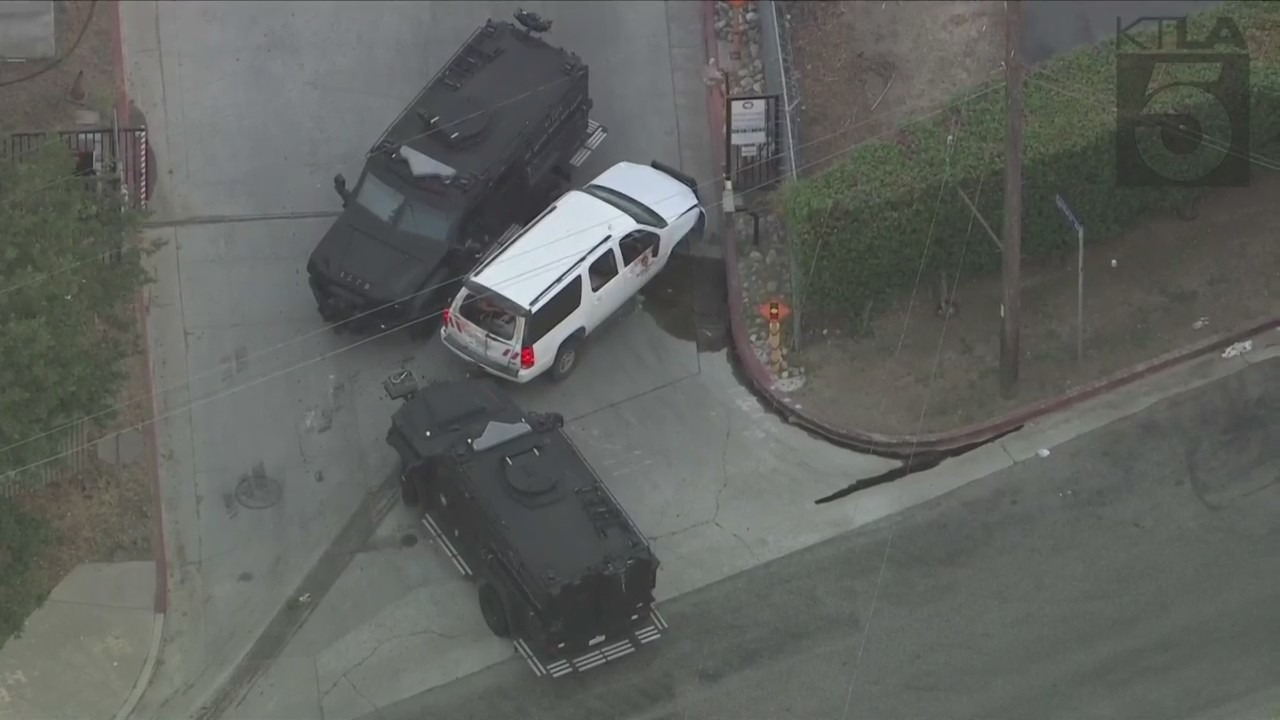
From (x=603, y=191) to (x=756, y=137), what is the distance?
2.18 meters

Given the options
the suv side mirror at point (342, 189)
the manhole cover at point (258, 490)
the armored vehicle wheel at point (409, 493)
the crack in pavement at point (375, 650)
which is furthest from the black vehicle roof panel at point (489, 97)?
the crack in pavement at point (375, 650)

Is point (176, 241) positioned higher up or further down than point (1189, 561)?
higher up

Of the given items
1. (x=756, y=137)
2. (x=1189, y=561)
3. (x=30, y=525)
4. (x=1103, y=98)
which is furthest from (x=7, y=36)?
(x=1189, y=561)

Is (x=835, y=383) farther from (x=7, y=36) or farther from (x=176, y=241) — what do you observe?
(x=7, y=36)

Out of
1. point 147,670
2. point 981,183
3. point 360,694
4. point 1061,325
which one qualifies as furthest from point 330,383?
point 1061,325

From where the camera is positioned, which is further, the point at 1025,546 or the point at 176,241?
the point at 176,241

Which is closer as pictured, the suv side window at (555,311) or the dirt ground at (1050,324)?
the suv side window at (555,311)

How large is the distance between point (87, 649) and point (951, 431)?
33.3ft

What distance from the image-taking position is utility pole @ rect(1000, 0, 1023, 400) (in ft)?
66.8

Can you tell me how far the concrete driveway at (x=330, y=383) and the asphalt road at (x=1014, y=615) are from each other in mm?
762

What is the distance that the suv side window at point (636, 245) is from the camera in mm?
23609

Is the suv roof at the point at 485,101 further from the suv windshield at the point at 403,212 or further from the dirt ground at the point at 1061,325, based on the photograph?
the dirt ground at the point at 1061,325

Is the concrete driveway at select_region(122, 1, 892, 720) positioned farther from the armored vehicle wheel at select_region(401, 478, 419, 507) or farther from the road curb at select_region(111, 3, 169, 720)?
the armored vehicle wheel at select_region(401, 478, 419, 507)

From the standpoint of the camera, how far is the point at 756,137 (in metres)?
24.9
